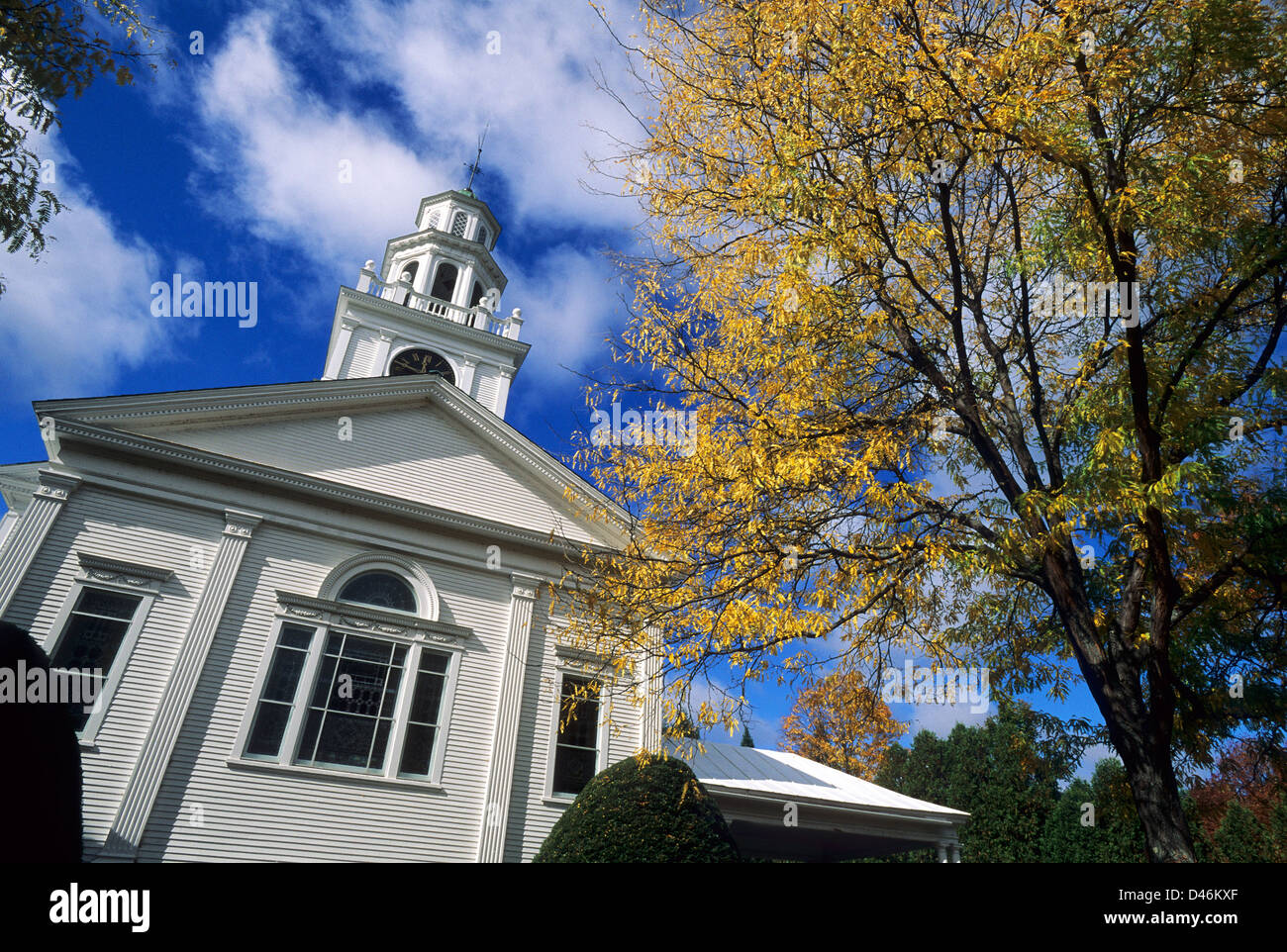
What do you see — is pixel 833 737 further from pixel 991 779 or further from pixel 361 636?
pixel 361 636

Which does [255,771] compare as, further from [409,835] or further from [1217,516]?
[1217,516]

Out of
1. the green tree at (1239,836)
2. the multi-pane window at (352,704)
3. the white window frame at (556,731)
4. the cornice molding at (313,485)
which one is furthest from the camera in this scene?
the green tree at (1239,836)

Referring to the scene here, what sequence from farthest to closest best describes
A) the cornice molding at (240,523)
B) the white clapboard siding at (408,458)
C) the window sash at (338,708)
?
1. the white clapboard siding at (408,458)
2. the cornice molding at (240,523)
3. the window sash at (338,708)

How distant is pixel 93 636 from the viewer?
9.97m

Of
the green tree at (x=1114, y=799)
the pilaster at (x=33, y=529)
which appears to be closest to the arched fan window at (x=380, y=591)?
the pilaster at (x=33, y=529)

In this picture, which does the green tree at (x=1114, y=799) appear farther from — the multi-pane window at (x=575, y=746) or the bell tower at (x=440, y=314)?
the bell tower at (x=440, y=314)

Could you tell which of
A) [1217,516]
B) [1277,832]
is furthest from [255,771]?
[1277,832]

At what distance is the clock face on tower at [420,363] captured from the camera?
19250mm

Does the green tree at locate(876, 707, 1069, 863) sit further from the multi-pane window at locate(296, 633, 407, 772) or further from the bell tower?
the bell tower

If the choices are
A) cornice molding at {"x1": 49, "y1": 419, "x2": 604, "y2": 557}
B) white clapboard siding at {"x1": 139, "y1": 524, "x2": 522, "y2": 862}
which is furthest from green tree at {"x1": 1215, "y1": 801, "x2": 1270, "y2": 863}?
cornice molding at {"x1": 49, "y1": 419, "x2": 604, "y2": 557}

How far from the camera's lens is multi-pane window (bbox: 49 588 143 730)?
9625mm

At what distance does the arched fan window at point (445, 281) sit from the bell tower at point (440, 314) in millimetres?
32
